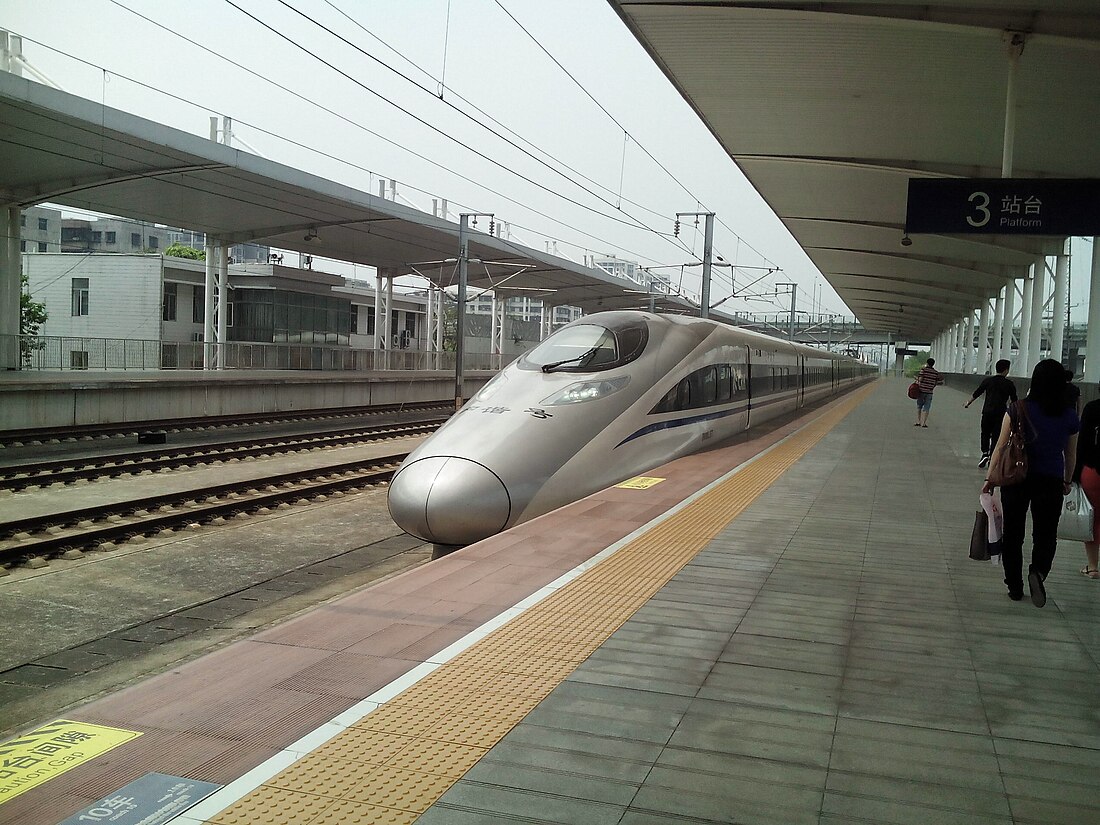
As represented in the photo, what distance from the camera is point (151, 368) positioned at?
24.4 m

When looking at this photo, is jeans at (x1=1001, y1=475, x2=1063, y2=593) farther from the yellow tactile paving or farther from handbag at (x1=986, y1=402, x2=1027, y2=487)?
the yellow tactile paving

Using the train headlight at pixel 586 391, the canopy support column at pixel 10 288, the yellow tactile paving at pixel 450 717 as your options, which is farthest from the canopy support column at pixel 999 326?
the yellow tactile paving at pixel 450 717

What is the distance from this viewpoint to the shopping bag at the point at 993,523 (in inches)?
221

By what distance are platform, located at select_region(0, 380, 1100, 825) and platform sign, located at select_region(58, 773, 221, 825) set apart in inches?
2.4

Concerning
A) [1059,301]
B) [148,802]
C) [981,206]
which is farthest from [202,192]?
[148,802]

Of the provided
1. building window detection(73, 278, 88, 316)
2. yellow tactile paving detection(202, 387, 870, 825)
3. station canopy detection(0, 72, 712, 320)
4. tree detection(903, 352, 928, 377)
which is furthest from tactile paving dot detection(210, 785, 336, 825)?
tree detection(903, 352, 928, 377)

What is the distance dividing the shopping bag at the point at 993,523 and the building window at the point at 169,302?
3078cm

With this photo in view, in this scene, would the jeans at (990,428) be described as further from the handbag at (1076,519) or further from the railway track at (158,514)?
the railway track at (158,514)

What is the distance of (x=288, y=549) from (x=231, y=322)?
1119 inches

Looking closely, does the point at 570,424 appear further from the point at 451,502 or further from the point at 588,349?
the point at 451,502

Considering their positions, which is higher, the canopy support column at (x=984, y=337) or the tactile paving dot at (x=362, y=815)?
the canopy support column at (x=984, y=337)

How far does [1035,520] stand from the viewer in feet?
18.5

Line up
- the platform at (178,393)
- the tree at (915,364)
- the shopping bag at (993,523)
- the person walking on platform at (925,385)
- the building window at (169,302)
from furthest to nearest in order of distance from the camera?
the tree at (915,364) < the building window at (169,302) < the person walking on platform at (925,385) < the platform at (178,393) < the shopping bag at (993,523)

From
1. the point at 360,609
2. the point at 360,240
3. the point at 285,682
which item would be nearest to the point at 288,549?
the point at 360,609
